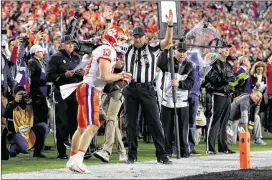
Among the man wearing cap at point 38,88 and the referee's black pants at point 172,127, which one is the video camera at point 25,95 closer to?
the man wearing cap at point 38,88

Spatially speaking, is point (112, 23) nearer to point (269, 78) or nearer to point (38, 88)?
point (38, 88)

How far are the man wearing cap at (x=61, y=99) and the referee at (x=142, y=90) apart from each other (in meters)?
1.39

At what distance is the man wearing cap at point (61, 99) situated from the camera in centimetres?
1575

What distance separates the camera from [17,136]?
16000 millimetres

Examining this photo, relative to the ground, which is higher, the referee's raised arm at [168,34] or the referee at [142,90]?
the referee's raised arm at [168,34]

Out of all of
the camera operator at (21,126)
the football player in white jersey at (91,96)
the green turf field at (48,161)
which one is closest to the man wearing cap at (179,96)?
the green turf field at (48,161)

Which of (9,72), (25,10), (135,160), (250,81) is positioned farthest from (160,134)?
(25,10)

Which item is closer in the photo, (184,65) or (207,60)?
(184,65)

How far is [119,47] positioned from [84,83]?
6.65ft

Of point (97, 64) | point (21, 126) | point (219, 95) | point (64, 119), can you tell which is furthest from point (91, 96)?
point (219, 95)

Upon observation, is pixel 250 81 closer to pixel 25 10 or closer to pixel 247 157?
pixel 247 157

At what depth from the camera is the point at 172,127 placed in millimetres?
16047

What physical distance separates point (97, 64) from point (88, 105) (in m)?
0.60

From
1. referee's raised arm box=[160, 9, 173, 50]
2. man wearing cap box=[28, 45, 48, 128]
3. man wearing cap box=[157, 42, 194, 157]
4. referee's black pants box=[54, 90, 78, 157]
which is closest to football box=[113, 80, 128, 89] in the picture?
referee's raised arm box=[160, 9, 173, 50]
